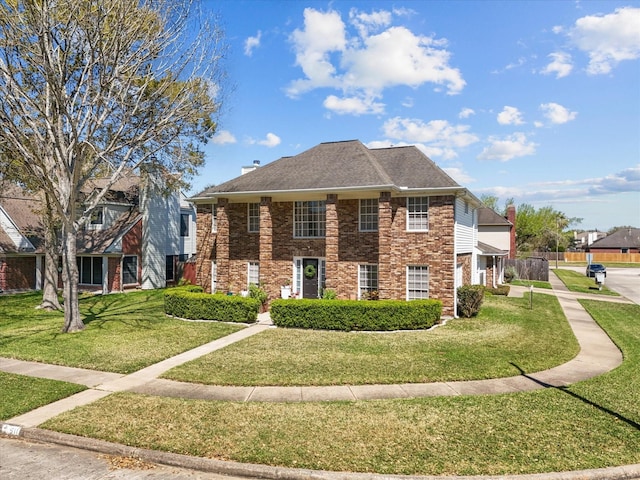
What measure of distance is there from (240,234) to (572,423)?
1689cm

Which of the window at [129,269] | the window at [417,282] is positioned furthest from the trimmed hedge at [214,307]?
the window at [129,269]

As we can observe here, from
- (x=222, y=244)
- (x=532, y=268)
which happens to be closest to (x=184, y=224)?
(x=222, y=244)

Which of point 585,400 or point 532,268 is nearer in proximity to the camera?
point 585,400

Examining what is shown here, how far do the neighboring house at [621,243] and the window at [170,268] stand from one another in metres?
80.1

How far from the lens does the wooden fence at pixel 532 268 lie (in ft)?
122

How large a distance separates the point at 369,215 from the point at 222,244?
7.51 metres

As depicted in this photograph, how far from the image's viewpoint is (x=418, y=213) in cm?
1800

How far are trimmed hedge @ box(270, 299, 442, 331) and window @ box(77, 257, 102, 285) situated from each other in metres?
16.9

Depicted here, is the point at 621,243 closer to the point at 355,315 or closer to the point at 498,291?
the point at 498,291

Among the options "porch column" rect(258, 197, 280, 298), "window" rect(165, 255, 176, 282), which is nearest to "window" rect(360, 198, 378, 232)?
"porch column" rect(258, 197, 280, 298)

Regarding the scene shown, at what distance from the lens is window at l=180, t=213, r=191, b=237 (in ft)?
105

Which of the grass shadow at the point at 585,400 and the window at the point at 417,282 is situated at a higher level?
the window at the point at 417,282

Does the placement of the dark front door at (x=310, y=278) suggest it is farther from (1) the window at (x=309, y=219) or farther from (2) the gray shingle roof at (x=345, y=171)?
(2) the gray shingle roof at (x=345, y=171)

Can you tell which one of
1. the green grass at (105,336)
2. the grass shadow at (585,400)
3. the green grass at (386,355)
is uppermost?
the green grass at (105,336)
